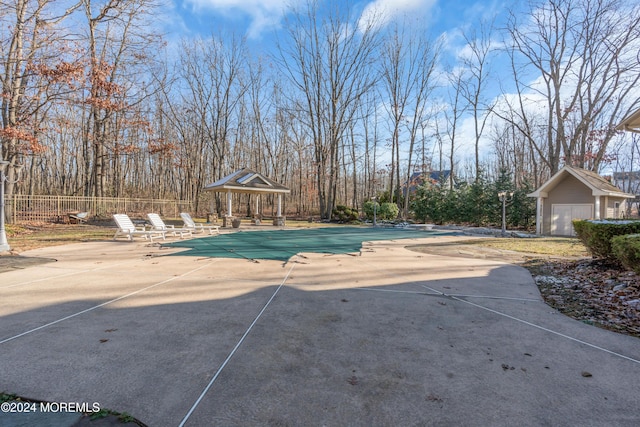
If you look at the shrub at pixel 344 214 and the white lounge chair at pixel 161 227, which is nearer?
the white lounge chair at pixel 161 227

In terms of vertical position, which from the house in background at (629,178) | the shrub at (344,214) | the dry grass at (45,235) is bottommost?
the dry grass at (45,235)

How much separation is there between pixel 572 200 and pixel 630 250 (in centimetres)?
1319

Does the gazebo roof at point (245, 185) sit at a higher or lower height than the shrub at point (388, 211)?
higher

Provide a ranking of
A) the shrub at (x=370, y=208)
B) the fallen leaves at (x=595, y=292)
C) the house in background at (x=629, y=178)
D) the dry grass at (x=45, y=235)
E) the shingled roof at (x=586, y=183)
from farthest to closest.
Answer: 1. the house in background at (x=629, y=178)
2. the shrub at (x=370, y=208)
3. the shingled roof at (x=586, y=183)
4. the dry grass at (x=45, y=235)
5. the fallen leaves at (x=595, y=292)

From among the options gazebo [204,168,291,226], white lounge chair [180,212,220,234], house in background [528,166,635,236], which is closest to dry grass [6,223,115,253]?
white lounge chair [180,212,220,234]

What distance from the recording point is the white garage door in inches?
591

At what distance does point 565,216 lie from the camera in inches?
616

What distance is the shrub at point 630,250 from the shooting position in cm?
454

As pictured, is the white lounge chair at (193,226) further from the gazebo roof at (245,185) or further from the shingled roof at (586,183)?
the shingled roof at (586,183)

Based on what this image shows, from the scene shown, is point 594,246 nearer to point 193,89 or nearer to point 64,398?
point 64,398

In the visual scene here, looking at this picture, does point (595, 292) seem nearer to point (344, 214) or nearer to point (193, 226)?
point (193, 226)

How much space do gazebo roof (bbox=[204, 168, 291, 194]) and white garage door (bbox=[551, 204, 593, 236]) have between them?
15030 mm

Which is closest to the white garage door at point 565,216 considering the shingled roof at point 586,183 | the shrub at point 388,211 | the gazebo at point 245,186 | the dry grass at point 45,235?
the shingled roof at point 586,183

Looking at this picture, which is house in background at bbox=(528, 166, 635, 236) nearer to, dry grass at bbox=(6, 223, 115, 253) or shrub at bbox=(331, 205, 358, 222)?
shrub at bbox=(331, 205, 358, 222)
